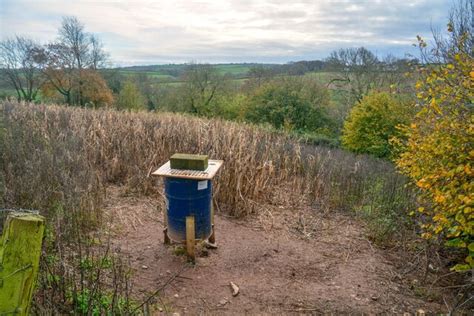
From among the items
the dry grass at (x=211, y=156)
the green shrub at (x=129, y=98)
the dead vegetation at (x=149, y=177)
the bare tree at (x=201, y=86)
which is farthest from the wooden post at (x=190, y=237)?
the green shrub at (x=129, y=98)

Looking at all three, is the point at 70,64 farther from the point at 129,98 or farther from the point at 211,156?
the point at 211,156

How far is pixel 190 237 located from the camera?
4.18 m

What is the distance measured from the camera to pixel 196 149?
7.30 m

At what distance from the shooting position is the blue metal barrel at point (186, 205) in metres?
4.13

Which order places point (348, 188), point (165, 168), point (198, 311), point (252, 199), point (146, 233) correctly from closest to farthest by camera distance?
point (198, 311), point (165, 168), point (146, 233), point (252, 199), point (348, 188)

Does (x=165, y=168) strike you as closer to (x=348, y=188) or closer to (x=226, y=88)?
(x=348, y=188)

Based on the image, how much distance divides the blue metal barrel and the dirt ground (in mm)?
417

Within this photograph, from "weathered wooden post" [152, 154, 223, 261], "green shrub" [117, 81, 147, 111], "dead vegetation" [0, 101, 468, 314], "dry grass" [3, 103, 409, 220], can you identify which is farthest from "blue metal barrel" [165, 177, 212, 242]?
"green shrub" [117, 81, 147, 111]

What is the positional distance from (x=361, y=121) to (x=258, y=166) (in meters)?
9.85

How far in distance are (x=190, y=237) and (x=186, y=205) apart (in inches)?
15.4

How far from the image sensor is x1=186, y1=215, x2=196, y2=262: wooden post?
411 centimetres

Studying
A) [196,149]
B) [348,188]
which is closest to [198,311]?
[196,149]

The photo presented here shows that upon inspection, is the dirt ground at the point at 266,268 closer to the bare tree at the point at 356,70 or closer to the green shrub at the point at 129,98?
the bare tree at the point at 356,70

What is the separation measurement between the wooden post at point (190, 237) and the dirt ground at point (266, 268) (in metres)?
0.17
